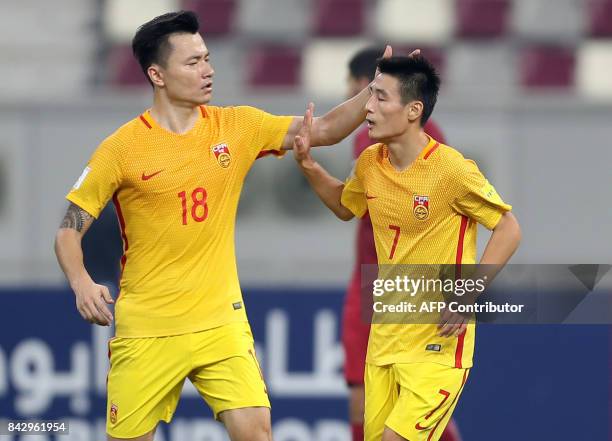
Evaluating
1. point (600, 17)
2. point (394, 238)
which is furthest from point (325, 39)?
point (394, 238)

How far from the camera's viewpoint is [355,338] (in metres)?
6.13

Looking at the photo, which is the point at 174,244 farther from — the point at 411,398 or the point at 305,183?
the point at 305,183

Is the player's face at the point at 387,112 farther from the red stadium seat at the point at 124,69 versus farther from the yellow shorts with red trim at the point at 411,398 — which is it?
the red stadium seat at the point at 124,69

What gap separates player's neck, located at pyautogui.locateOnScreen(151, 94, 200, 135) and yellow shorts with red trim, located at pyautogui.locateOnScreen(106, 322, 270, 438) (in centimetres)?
75

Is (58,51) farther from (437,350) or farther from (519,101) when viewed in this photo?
(437,350)

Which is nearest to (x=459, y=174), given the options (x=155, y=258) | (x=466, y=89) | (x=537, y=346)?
(x=155, y=258)

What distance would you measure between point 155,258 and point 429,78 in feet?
3.90

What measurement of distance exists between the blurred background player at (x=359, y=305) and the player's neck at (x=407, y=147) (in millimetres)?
1059

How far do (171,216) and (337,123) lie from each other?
70cm

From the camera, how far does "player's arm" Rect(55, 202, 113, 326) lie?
4660 millimetres

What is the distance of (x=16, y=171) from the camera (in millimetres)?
7145

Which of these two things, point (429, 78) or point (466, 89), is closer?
point (429, 78)

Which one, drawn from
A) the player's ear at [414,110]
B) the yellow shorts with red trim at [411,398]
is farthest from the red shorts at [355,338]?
the player's ear at [414,110]

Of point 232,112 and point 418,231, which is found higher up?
point 232,112
